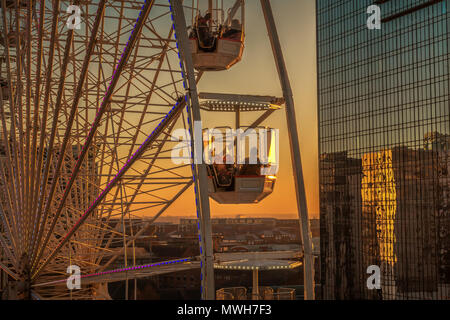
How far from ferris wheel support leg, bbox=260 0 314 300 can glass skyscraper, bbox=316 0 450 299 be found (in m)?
85.9

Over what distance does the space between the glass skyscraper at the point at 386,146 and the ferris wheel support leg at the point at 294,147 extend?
85931 millimetres

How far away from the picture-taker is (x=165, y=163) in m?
48.5

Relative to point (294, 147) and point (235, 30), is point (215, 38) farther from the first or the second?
point (294, 147)

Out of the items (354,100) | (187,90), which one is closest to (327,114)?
(354,100)

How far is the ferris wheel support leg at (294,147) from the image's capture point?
15.8 metres

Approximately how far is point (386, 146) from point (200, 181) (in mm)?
96975

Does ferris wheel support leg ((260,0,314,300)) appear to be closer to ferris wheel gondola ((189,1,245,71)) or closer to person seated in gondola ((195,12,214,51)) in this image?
ferris wheel gondola ((189,1,245,71))

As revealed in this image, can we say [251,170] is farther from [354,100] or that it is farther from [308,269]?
[354,100]

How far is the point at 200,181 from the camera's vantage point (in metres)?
13.0
